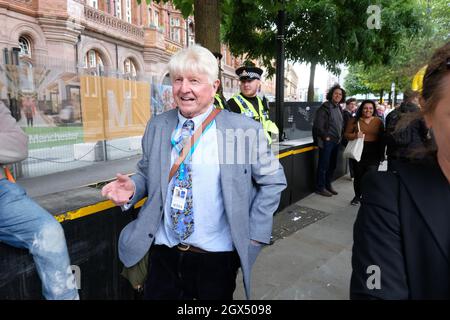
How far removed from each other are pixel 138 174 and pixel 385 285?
142 centimetres

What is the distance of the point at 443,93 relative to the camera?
38.0 inches

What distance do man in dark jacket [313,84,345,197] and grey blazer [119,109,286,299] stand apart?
465 cm

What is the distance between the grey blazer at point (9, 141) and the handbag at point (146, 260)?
835 millimetres

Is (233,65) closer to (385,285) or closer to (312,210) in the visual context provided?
(312,210)

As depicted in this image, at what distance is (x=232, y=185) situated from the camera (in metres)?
1.82

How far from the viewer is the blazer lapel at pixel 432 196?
93 cm

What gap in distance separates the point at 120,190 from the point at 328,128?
5.21 m

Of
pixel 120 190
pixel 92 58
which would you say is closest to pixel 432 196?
pixel 120 190

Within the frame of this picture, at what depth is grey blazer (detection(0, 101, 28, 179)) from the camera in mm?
1817

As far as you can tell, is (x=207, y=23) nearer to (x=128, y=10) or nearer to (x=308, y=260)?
(x=308, y=260)

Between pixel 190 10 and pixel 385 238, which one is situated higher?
pixel 190 10

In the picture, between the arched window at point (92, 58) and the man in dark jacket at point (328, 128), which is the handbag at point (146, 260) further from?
the arched window at point (92, 58)

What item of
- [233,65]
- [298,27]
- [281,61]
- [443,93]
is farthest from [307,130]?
[233,65]

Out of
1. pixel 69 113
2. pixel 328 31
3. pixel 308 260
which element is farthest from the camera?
pixel 328 31
